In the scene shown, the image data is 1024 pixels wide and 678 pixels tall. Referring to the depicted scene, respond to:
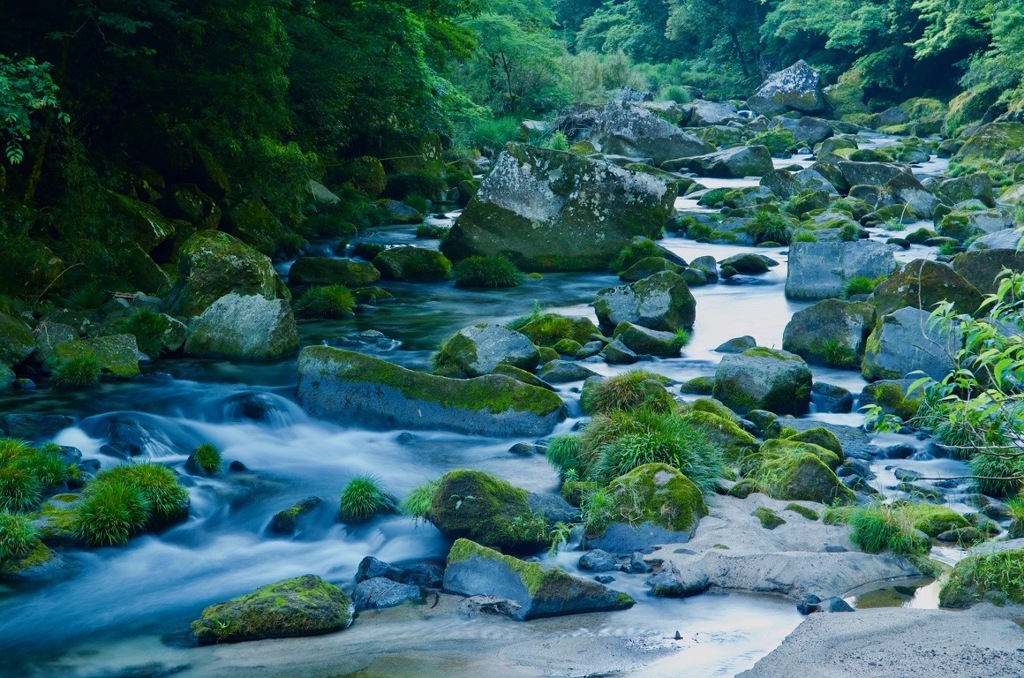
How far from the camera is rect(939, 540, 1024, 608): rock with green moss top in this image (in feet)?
19.3

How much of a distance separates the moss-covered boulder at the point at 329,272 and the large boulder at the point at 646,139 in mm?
18702

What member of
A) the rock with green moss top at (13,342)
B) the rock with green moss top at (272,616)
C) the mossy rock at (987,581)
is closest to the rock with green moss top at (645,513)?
the mossy rock at (987,581)

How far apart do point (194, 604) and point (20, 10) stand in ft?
36.6

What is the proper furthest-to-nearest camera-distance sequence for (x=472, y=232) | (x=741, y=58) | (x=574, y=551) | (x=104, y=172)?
(x=741, y=58) → (x=472, y=232) → (x=104, y=172) → (x=574, y=551)

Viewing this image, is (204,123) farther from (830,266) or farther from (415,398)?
(830,266)

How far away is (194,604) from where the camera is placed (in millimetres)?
6711

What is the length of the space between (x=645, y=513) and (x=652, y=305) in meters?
6.69

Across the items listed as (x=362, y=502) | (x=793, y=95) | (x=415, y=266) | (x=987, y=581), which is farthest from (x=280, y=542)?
(x=793, y=95)

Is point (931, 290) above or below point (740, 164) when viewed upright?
below

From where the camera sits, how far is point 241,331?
40.9 ft

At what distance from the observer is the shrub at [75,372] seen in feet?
36.2

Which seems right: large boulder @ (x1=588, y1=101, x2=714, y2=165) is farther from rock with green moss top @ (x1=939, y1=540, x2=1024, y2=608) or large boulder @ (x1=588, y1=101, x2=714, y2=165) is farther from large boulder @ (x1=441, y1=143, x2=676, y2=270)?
rock with green moss top @ (x1=939, y1=540, x2=1024, y2=608)

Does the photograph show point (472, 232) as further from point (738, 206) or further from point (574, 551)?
point (574, 551)

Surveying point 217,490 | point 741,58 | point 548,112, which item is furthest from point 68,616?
point 741,58
